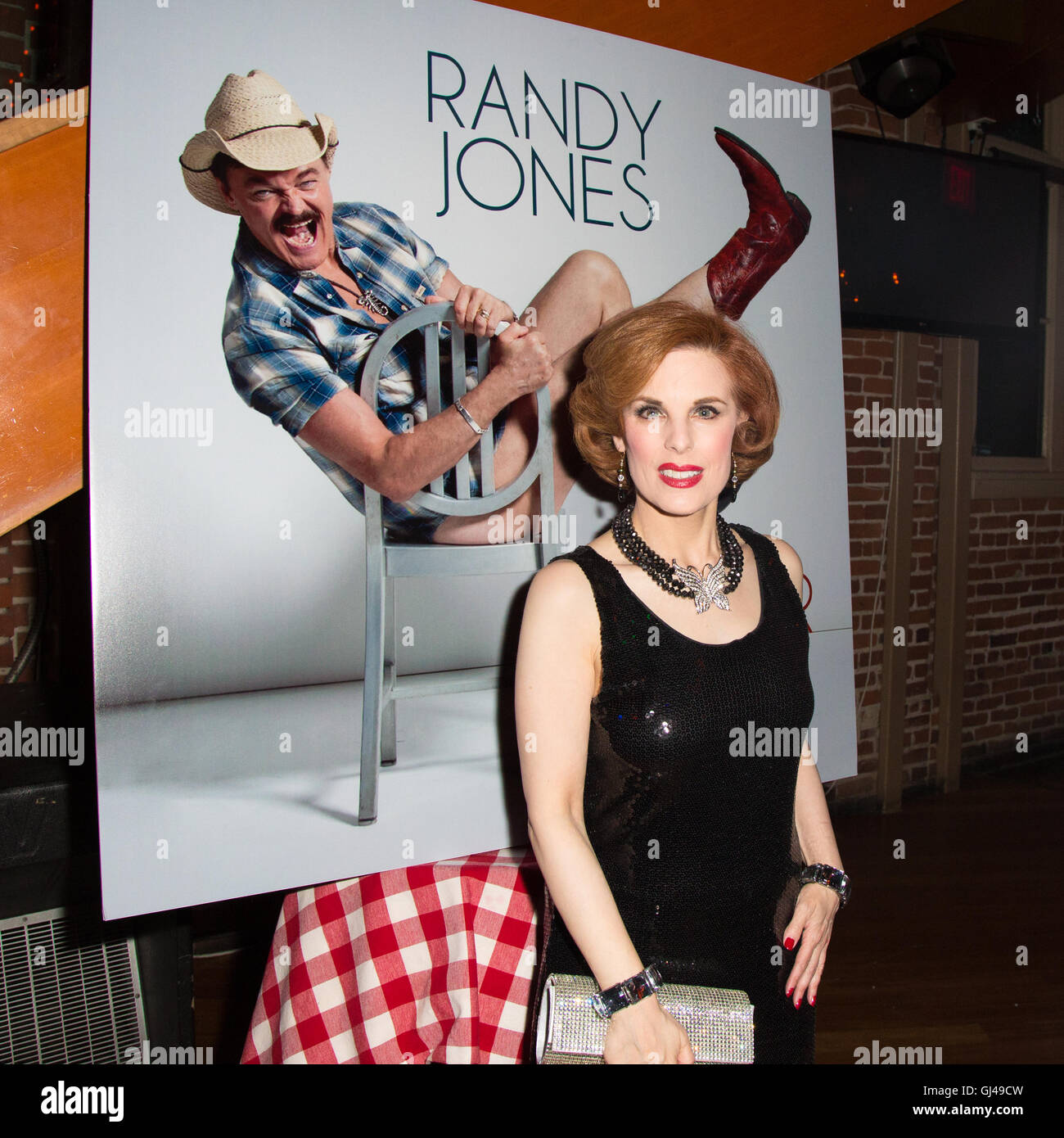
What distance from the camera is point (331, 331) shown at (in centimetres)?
139

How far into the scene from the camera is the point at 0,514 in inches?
48.3

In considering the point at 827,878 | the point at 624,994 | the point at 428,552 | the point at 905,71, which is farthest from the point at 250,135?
the point at 905,71

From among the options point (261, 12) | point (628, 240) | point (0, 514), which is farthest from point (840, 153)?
point (0, 514)

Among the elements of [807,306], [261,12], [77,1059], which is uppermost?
[261,12]

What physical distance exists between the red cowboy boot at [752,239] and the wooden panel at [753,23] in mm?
257

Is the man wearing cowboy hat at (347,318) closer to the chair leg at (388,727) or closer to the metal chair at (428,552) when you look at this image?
the metal chair at (428,552)

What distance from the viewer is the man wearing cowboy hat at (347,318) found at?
131cm

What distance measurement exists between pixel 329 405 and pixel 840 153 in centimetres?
268

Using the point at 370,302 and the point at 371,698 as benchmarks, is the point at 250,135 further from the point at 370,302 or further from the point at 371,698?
the point at 371,698

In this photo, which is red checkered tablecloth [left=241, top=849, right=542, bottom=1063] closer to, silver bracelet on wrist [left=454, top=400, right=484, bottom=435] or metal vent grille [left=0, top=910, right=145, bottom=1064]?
metal vent grille [left=0, top=910, right=145, bottom=1064]

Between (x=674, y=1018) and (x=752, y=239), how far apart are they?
1.48 m

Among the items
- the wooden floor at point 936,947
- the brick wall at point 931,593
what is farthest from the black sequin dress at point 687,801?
the brick wall at point 931,593
